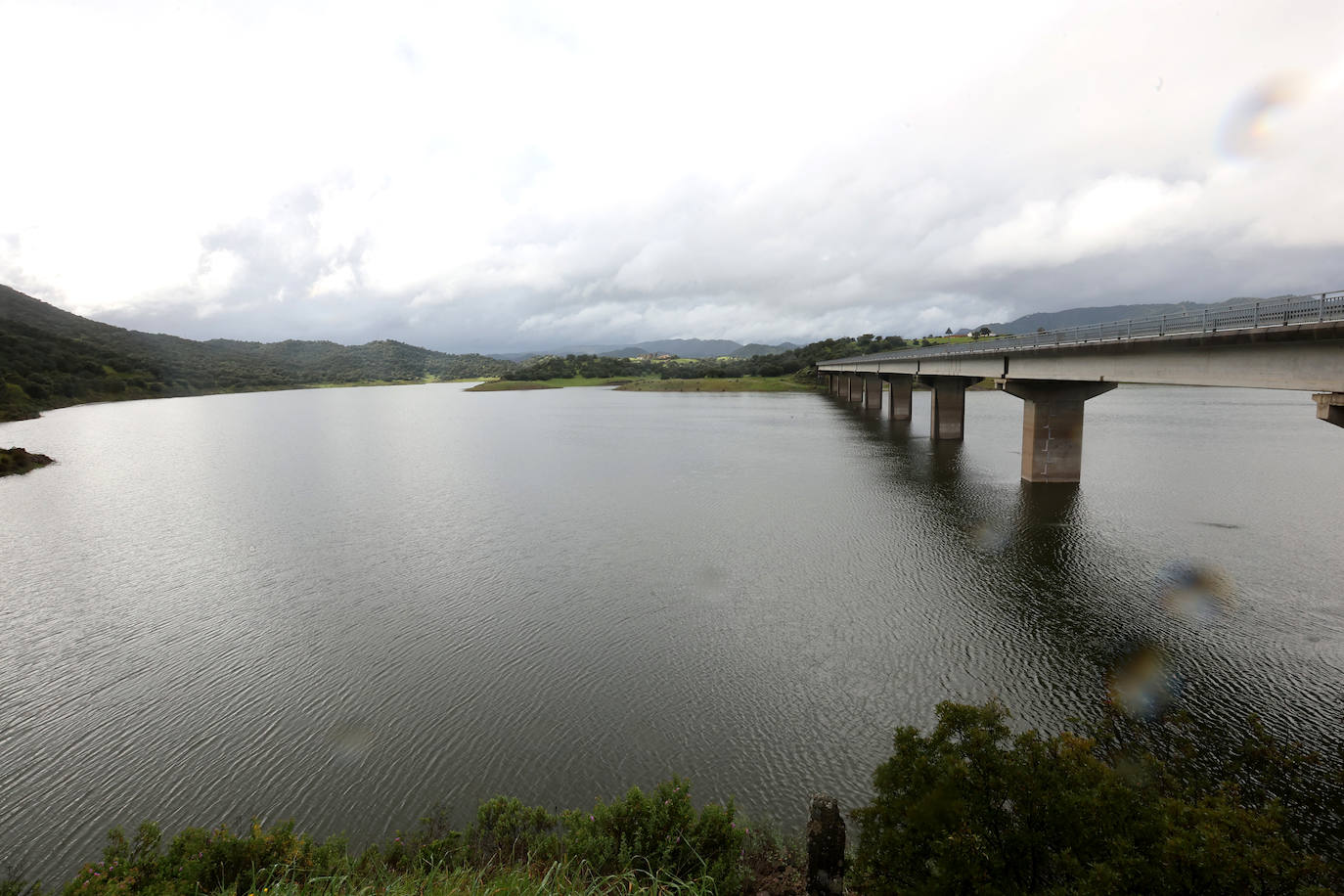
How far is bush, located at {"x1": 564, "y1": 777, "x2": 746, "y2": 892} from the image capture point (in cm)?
803

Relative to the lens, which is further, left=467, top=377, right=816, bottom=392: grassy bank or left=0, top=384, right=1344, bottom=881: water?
left=467, top=377, right=816, bottom=392: grassy bank

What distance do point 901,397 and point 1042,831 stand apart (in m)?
75.5

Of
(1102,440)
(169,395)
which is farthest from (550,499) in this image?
(169,395)

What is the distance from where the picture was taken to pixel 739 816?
10398 mm

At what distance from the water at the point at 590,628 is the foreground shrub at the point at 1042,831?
3594 millimetres

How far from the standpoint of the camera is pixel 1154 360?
26.2 m

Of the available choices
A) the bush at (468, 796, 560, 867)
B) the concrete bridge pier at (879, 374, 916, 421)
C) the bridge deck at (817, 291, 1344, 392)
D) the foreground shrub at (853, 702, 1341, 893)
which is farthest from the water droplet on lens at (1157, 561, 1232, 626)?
the concrete bridge pier at (879, 374, 916, 421)

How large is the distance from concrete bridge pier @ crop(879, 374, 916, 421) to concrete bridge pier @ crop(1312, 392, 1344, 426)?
57.6 metres

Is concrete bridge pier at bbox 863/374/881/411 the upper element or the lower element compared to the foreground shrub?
lower

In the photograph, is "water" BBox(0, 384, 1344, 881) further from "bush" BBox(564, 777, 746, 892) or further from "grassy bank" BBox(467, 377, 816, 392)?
"grassy bank" BBox(467, 377, 816, 392)

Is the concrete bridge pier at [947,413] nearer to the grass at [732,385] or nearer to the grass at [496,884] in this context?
the grass at [496,884]

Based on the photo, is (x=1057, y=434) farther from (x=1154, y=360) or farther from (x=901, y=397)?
(x=901, y=397)

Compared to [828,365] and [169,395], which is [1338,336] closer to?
[828,365]

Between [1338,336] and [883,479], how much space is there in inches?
939
